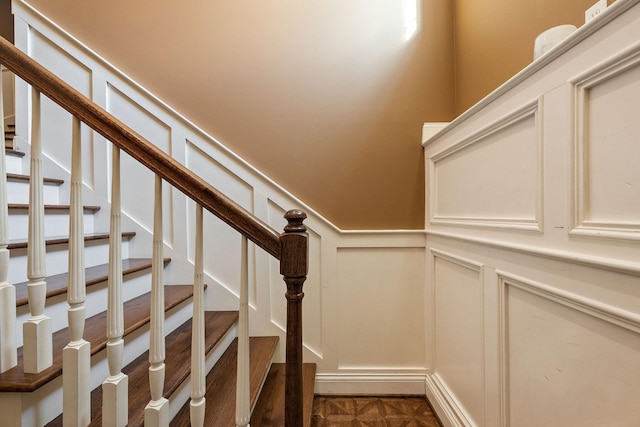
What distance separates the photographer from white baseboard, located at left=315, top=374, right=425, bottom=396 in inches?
64.6

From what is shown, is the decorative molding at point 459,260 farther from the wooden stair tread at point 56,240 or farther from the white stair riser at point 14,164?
the white stair riser at point 14,164

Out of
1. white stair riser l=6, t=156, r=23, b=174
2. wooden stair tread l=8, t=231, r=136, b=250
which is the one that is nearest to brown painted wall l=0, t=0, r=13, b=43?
white stair riser l=6, t=156, r=23, b=174

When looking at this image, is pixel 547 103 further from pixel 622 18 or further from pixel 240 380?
pixel 240 380

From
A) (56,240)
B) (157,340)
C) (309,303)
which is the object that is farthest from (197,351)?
(309,303)

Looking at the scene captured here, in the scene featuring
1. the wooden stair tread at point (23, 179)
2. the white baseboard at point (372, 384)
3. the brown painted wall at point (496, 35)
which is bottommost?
the white baseboard at point (372, 384)

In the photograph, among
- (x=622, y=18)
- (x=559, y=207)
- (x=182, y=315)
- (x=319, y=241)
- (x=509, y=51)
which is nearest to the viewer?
(x=622, y=18)

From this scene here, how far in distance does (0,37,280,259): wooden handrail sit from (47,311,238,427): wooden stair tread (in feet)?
2.06

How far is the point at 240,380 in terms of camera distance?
0.76m

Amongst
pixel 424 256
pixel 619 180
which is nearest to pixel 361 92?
pixel 424 256

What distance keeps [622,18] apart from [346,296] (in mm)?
1469

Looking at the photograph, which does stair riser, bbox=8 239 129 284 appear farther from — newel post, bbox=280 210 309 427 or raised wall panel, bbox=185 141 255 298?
newel post, bbox=280 210 309 427

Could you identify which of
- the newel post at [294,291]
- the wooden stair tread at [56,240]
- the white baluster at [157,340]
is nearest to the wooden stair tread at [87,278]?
the wooden stair tread at [56,240]

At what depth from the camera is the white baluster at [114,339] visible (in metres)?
0.75

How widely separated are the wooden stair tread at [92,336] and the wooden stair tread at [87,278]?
0.14 m
